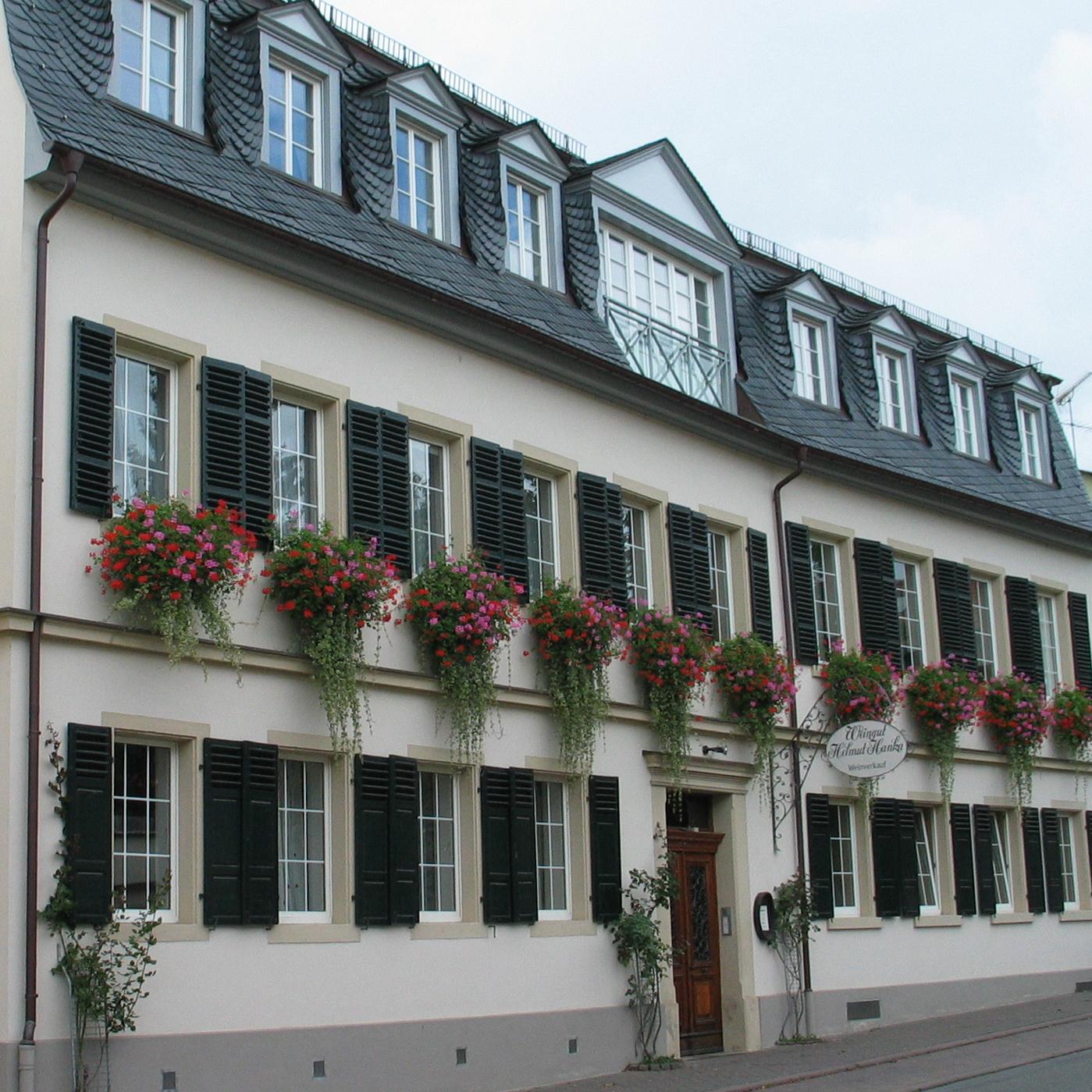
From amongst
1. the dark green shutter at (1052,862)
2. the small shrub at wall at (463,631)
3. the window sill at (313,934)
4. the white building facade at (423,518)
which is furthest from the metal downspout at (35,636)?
the dark green shutter at (1052,862)

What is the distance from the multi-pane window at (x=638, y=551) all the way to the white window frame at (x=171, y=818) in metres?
6.54

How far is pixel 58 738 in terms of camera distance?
12406mm

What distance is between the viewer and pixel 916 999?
21.9 meters

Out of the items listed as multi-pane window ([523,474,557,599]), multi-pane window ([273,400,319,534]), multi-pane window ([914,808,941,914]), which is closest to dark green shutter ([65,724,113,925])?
multi-pane window ([273,400,319,534])

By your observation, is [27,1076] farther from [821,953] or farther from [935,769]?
[935,769]

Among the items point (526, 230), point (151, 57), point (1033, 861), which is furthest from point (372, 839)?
point (1033, 861)

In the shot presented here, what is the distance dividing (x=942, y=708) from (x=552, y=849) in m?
7.43

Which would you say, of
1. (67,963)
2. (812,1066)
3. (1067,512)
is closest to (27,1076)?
(67,963)

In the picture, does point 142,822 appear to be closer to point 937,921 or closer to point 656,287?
point 656,287

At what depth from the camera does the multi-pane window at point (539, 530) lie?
1748 centimetres

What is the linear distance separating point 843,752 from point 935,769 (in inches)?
141

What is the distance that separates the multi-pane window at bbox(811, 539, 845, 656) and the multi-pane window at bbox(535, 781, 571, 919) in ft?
18.9

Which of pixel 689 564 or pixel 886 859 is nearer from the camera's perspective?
pixel 689 564

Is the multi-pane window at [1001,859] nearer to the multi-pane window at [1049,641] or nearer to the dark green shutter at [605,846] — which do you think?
the multi-pane window at [1049,641]
